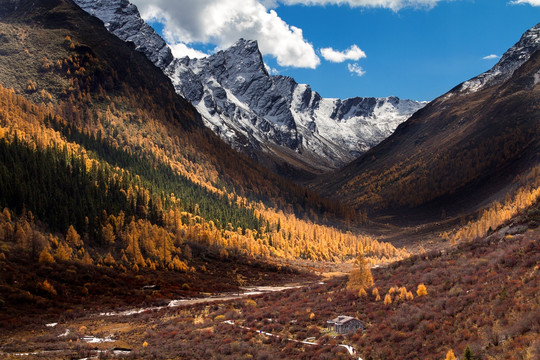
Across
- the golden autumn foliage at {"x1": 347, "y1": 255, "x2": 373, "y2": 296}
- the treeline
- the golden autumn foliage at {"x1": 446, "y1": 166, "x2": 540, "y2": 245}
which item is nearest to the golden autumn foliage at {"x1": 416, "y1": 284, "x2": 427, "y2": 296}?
the golden autumn foliage at {"x1": 347, "y1": 255, "x2": 373, "y2": 296}

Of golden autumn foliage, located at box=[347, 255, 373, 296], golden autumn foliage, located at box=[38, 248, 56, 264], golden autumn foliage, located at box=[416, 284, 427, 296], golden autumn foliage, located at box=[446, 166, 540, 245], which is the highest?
golden autumn foliage, located at box=[446, 166, 540, 245]

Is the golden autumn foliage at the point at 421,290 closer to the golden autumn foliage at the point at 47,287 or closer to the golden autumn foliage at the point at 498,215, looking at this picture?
the golden autumn foliage at the point at 47,287

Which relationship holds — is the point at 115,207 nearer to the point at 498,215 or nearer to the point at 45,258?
the point at 45,258

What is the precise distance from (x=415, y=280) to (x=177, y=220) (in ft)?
332

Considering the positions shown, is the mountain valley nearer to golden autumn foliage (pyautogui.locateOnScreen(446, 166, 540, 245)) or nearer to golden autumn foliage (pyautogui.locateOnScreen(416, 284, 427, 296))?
golden autumn foliage (pyautogui.locateOnScreen(416, 284, 427, 296))

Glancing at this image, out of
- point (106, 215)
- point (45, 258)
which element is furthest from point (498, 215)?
point (45, 258)

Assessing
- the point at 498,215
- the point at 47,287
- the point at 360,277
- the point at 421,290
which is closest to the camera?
the point at 421,290

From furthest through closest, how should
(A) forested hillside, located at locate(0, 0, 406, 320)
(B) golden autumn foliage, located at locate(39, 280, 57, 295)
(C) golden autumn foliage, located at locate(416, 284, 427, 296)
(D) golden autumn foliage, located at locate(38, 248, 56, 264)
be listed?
(A) forested hillside, located at locate(0, 0, 406, 320) < (D) golden autumn foliage, located at locate(38, 248, 56, 264) < (B) golden autumn foliage, located at locate(39, 280, 57, 295) < (C) golden autumn foliage, located at locate(416, 284, 427, 296)

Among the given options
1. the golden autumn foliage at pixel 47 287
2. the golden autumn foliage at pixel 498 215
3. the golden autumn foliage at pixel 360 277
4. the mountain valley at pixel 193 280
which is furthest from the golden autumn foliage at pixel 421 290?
the golden autumn foliage at pixel 498 215

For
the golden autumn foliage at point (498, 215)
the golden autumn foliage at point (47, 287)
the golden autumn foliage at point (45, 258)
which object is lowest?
the golden autumn foliage at point (47, 287)

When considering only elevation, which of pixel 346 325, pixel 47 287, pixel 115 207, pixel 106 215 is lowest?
pixel 346 325

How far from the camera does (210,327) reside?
50.7m

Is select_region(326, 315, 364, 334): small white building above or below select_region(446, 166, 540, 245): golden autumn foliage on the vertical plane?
below

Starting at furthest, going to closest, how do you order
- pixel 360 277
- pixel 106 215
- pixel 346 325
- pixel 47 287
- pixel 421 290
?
1. pixel 106 215
2. pixel 47 287
3. pixel 360 277
4. pixel 421 290
5. pixel 346 325
